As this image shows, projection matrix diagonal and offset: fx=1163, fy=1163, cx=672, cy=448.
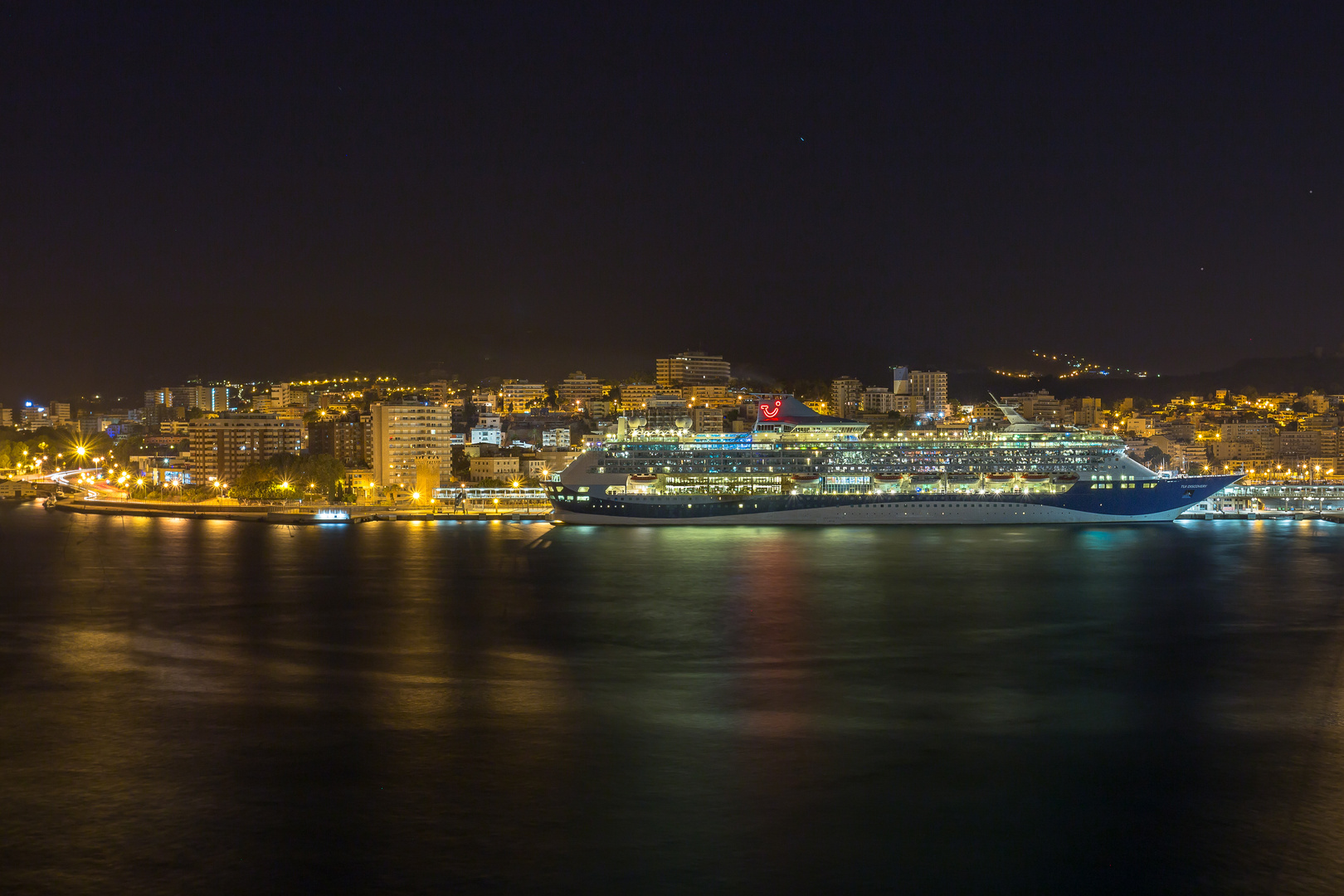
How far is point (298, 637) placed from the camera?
36.0 ft

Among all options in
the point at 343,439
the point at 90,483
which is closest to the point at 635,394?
the point at 343,439

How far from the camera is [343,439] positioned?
3497 centimetres

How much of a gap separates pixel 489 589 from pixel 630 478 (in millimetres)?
8069

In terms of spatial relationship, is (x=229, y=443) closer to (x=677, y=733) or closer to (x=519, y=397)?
(x=519, y=397)

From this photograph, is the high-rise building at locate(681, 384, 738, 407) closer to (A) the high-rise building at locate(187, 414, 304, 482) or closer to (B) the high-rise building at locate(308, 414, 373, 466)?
(B) the high-rise building at locate(308, 414, 373, 466)

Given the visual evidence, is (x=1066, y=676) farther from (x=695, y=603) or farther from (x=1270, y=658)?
(x=695, y=603)

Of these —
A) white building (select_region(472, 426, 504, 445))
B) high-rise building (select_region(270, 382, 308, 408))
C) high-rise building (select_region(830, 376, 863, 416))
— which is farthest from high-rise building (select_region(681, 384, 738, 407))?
high-rise building (select_region(270, 382, 308, 408))

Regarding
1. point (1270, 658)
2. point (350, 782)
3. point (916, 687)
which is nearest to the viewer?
point (350, 782)

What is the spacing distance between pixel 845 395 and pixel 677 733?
3850cm

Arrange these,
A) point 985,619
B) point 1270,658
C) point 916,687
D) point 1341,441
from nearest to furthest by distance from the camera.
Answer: point 916,687 < point 1270,658 < point 985,619 < point 1341,441

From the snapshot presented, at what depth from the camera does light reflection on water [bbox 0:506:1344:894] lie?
19.0 feet

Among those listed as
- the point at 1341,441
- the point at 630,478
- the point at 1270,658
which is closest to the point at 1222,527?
the point at 630,478

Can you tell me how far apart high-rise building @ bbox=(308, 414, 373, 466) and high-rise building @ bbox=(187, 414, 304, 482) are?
3.44 ft

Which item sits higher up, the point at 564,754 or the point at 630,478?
the point at 630,478
